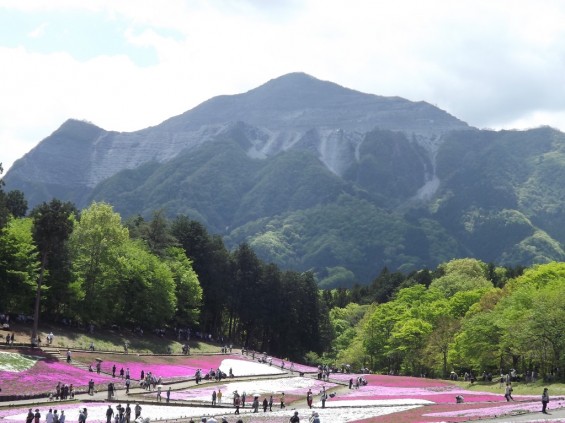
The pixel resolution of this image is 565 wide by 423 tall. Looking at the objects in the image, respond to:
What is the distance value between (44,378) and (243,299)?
85.4 m

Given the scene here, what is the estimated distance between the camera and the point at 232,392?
74.6m

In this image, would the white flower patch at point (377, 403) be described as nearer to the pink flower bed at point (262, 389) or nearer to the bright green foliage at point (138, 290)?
the pink flower bed at point (262, 389)

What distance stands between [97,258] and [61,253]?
10.7 metres

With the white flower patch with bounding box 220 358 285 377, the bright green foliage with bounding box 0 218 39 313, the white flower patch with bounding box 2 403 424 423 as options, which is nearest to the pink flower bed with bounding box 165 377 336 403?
the white flower patch with bounding box 220 358 285 377

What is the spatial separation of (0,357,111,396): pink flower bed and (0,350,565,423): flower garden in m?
0.08

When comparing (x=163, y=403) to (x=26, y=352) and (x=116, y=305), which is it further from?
(x=116, y=305)

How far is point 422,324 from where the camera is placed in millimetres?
112188

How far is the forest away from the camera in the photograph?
85125 millimetres

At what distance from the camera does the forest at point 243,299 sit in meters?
85.1

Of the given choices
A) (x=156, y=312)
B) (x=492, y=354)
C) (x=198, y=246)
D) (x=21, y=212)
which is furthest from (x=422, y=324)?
(x=21, y=212)

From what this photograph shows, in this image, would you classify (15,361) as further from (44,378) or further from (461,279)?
(461,279)

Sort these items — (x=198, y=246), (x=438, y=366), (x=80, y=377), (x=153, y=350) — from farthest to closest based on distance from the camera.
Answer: (x=198, y=246)
(x=438, y=366)
(x=153, y=350)
(x=80, y=377)

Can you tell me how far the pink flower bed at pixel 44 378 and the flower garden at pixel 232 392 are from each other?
81mm

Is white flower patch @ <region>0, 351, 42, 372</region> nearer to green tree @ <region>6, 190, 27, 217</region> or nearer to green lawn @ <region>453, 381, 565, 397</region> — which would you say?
green lawn @ <region>453, 381, 565, 397</region>
